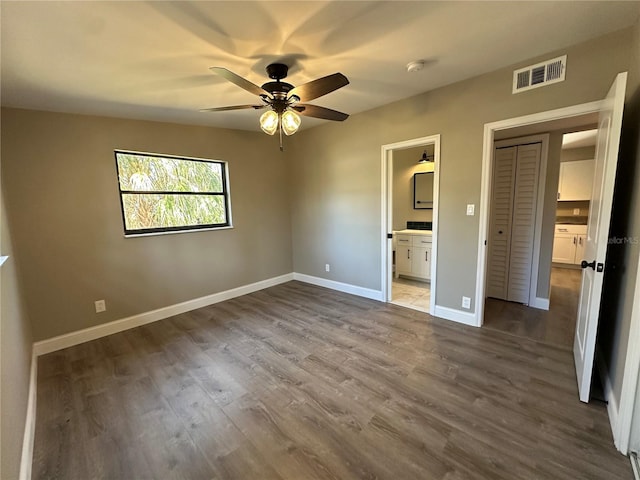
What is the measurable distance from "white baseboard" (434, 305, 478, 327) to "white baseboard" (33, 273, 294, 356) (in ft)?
8.93

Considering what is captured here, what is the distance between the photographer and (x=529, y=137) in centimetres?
341

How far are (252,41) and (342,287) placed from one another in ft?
10.9

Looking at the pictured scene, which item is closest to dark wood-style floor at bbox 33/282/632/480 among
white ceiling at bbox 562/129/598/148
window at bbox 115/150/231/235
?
window at bbox 115/150/231/235

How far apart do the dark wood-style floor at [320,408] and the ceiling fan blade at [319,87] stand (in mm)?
2191

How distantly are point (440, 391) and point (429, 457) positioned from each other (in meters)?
0.59

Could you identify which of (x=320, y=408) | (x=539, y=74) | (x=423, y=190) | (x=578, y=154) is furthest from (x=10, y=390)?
(x=578, y=154)

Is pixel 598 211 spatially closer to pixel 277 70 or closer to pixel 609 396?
pixel 609 396

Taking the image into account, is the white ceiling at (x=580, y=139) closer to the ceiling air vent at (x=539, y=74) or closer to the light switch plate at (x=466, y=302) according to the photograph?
the ceiling air vent at (x=539, y=74)

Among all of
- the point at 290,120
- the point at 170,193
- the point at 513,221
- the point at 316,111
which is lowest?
the point at 513,221

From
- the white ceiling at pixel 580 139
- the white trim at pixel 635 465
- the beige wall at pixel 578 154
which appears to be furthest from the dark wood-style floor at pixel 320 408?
the beige wall at pixel 578 154

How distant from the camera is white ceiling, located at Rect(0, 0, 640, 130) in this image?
1.61 meters

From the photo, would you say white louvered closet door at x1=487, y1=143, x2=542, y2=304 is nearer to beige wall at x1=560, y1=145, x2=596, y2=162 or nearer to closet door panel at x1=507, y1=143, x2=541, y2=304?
closet door panel at x1=507, y1=143, x2=541, y2=304

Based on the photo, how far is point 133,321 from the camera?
334 cm

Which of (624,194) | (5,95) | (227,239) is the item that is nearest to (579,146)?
(624,194)
